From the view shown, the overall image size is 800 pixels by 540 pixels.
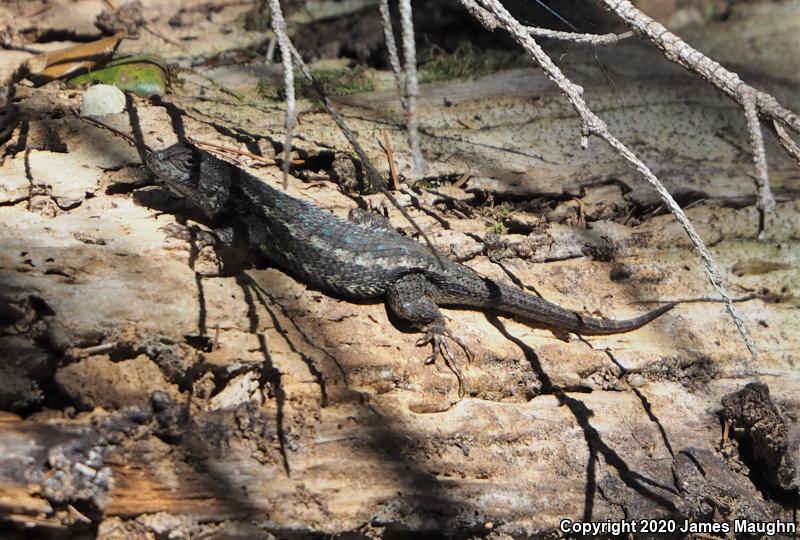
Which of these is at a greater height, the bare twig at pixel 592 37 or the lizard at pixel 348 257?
the bare twig at pixel 592 37

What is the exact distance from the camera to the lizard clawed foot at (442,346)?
3446mm

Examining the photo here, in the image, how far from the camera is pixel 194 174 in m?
3.92

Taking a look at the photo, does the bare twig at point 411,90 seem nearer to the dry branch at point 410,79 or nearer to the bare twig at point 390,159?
the dry branch at point 410,79

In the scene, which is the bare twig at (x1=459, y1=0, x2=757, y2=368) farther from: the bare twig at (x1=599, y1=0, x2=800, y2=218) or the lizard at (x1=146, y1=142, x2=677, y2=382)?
the lizard at (x1=146, y1=142, x2=677, y2=382)

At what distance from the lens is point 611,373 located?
12.2 ft

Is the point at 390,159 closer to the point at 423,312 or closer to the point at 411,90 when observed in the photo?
the point at 423,312

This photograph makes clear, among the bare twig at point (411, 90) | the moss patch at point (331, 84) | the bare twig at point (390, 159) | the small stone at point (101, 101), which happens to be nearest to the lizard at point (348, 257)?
the bare twig at point (390, 159)

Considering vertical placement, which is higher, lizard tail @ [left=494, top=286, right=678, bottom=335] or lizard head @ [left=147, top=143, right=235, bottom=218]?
lizard head @ [left=147, top=143, right=235, bottom=218]

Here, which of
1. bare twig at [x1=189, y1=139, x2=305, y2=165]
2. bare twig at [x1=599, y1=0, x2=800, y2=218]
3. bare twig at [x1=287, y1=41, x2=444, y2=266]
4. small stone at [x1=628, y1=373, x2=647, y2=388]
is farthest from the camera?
bare twig at [x1=189, y1=139, x2=305, y2=165]

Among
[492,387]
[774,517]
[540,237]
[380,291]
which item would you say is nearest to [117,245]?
[380,291]

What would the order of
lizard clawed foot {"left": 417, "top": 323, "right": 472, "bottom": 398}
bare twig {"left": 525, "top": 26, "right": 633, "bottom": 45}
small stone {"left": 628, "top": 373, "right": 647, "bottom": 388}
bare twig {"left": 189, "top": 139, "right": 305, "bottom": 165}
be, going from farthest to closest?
bare twig {"left": 189, "top": 139, "right": 305, "bottom": 165}, small stone {"left": 628, "top": 373, "right": 647, "bottom": 388}, lizard clawed foot {"left": 417, "top": 323, "right": 472, "bottom": 398}, bare twig {"left": 525, "top": 26, "right": 633, "bottom": 45}

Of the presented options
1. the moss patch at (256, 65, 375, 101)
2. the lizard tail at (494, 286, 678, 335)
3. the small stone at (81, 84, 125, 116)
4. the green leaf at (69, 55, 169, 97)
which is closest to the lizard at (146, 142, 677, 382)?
the lizard tail at (494, 286, 678, 335)

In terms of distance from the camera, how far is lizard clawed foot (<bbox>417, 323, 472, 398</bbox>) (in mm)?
3446

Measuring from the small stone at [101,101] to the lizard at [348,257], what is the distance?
2.17ft
